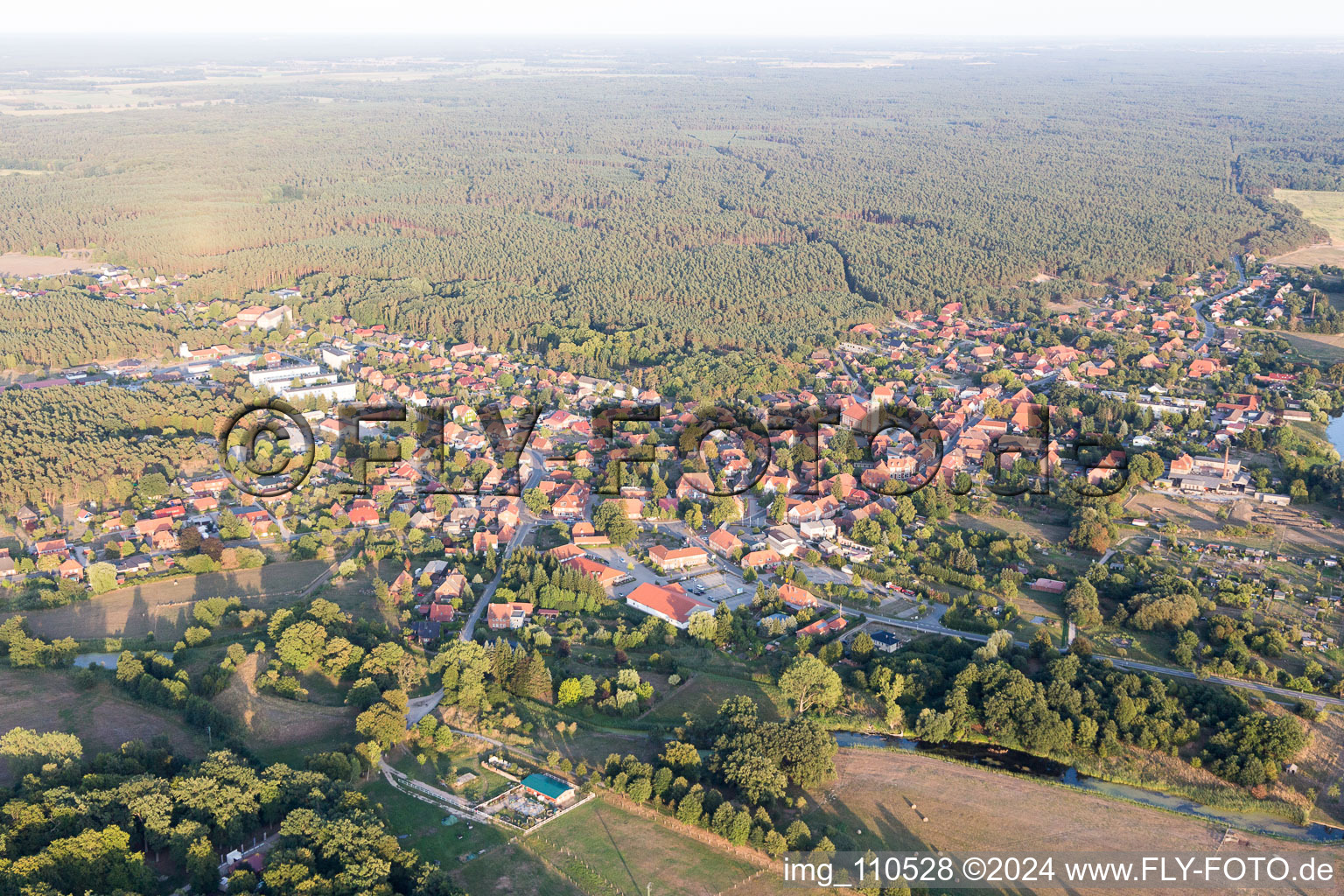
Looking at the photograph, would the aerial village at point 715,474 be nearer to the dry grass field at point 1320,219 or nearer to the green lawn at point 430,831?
the green lawn at point 430,831

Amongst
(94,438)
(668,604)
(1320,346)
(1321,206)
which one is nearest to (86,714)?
(668,604)

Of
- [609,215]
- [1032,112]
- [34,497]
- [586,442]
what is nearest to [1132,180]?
[609,215]

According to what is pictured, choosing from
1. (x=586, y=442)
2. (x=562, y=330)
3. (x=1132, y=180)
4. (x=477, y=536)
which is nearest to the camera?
(x=477, y=536)

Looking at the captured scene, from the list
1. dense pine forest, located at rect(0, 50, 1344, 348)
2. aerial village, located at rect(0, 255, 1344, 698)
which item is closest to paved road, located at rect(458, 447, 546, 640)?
aerial village, located at rect(0, 255, 1344, 698)

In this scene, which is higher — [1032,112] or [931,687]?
[1032,112]

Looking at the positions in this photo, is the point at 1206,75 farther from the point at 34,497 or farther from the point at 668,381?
the point at 34,497
